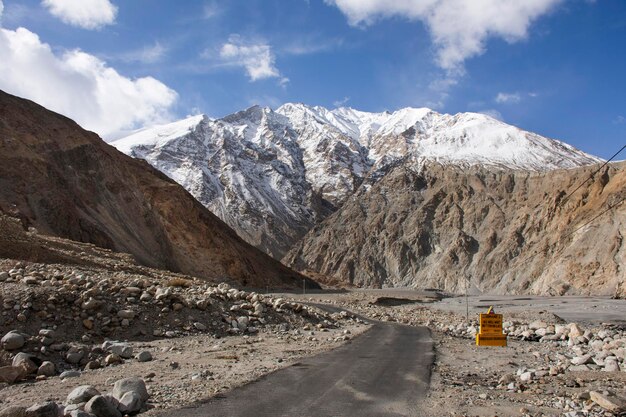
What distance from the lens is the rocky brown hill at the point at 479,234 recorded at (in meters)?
81.1

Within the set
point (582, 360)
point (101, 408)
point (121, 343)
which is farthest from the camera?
point (582, 360)

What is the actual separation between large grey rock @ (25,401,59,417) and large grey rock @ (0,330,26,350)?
4585mm

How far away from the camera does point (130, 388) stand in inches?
309

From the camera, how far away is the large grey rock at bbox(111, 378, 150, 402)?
772cm

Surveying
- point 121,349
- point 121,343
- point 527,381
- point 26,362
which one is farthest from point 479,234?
point 26,362

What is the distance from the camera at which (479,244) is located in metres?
110

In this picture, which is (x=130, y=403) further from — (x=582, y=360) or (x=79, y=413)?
(x=582, y=360)

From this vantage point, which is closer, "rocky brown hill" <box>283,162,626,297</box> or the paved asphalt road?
the paved asphalt road

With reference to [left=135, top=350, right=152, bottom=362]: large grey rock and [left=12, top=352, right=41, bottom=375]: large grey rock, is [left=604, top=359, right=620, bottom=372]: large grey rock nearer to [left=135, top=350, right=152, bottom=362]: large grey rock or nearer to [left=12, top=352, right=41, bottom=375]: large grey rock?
[left=135, top=350, right=152, bottom=362]: large grey rock

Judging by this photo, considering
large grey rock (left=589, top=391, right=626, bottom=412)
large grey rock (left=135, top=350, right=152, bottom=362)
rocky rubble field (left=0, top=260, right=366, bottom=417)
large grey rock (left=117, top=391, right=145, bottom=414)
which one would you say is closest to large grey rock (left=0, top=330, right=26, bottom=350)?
rocky rubble field (left=0, top=260, right=366, bottom=417)

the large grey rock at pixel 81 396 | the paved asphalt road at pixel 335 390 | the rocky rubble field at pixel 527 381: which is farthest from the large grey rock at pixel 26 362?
the rocky rubble field at pixel 527 381

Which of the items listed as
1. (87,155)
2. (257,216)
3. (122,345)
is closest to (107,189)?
(87,155)

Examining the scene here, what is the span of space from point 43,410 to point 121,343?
573 centimetres

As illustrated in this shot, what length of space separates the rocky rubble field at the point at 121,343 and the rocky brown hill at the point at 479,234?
64799 millimetres
